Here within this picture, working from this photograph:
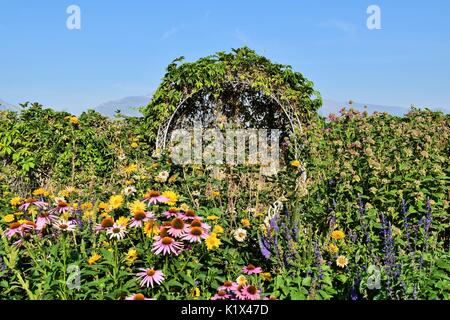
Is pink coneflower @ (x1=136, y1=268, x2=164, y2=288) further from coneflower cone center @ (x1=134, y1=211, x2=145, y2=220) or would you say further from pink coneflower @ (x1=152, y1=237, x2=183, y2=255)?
coneflower cone center @ (x1=134, y1=211, x2=145, y2=220)

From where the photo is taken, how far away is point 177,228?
264cm

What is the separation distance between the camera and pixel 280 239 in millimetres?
3402

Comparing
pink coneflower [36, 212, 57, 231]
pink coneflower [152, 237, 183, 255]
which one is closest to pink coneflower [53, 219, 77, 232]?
pink coneflower [36, 212, 57, 231]

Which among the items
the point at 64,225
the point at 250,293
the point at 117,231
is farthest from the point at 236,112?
the point at 250,293

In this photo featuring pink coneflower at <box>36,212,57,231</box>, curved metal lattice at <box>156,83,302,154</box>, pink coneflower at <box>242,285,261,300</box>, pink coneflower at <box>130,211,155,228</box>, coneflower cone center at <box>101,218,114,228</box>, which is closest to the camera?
pink coneflower at <box>242,285,261,300</box>

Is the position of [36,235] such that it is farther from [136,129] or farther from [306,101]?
[306,101]

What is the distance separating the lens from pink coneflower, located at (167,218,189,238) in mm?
2604

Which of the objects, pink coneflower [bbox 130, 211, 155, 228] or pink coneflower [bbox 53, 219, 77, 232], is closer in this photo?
pink coneflower [bbox 130, 211, 155, 228]

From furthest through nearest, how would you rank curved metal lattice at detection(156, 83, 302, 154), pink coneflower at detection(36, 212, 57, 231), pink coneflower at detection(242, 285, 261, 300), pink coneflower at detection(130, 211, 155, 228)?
curved metal lattice at detection(156, 83, 302, 154), pink coneflower at detection(36, 212, 57, 231), pink coneflower at detection(130, 211, 155, 228), pink coneflower at detection(242, 285, 261, 300)

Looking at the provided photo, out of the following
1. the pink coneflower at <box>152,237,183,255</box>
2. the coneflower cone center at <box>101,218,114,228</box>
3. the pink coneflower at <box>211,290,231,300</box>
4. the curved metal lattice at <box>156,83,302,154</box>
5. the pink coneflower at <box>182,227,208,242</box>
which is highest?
the curved metal lattice at <box>156,83,302,154</box>

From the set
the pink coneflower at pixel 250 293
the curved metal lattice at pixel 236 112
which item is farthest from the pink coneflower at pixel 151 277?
the curved metal lattice at pixel 236 112

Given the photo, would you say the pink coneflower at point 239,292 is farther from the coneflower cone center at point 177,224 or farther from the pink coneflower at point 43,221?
the pink coneflower at point 43,221

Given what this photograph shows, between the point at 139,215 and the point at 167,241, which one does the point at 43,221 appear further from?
the point at 167,241
